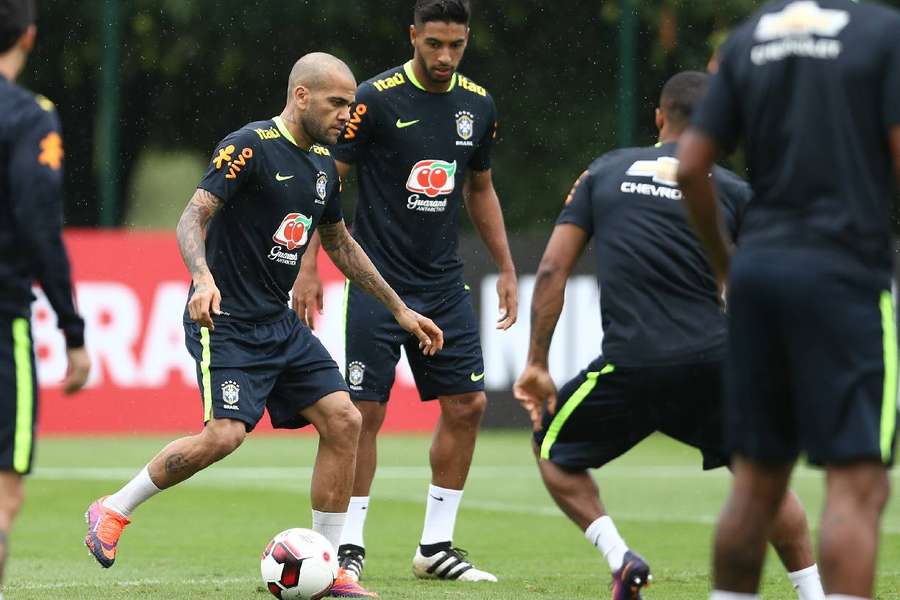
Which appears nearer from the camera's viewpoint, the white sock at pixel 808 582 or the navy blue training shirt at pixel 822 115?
the navy blue training shirt at pixel 822 115

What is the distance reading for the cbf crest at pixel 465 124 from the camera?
A: 8.41m

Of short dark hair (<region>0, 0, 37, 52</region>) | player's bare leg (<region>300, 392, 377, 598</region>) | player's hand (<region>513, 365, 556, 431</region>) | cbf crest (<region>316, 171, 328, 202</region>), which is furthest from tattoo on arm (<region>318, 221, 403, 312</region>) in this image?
short dark hair (<region>0, 0, 37, 52</region>)

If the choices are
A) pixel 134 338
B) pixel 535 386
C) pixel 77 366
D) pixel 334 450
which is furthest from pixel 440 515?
pixel 134 338

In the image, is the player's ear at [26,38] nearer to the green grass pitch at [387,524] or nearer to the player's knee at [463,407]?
the green grass pitch at [387,524]

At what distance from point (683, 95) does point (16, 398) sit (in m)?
2.51

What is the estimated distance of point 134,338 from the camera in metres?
16.3

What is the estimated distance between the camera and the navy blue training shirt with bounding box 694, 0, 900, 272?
4.36 metres

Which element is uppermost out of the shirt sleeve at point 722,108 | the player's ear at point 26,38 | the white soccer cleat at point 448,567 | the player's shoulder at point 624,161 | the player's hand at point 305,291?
the player's ear at point 26,38

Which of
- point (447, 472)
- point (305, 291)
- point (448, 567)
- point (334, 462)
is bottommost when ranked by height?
point (448, 567)

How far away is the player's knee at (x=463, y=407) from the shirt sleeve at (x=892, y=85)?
4202 millimetres

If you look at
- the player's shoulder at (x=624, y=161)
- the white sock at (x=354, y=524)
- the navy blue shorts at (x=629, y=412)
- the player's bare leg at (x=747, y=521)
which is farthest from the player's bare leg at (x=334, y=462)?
the player's bare leg at (x=747, y=521)

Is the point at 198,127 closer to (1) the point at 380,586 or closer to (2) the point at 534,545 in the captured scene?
(2) the point at 534,545

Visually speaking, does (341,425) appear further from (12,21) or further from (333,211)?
(12,21)

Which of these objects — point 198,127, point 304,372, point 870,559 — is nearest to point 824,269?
A: point 870,559
